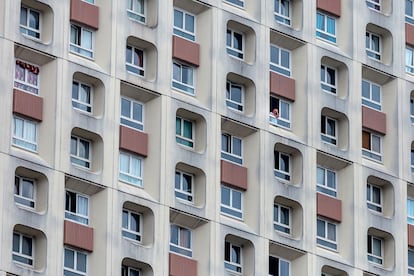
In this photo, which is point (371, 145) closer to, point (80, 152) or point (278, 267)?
point (278, 267)

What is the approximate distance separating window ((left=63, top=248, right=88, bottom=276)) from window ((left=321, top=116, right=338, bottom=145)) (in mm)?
13423

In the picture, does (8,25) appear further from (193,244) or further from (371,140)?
(371,140)

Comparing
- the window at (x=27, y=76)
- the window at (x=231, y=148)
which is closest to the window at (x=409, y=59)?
the window at (x=231, y=148)

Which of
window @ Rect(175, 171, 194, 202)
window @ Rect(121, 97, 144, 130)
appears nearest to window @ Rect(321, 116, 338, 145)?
window @ Rect(175, 171, 194, 202)

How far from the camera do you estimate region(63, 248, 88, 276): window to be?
4080 inches

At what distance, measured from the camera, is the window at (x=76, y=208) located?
104681 millimetres

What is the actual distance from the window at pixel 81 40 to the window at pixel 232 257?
8.81m

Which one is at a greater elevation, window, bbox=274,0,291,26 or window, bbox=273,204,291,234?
window, bbox=274,0,291,26

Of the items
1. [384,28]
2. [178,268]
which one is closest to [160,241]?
[178,268]

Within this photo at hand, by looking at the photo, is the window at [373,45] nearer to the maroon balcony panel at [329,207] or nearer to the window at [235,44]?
the window at [235,44]

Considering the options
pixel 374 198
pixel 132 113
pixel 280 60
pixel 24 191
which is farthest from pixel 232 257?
pixel 24 191

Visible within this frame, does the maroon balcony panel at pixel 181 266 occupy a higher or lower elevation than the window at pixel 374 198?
lower

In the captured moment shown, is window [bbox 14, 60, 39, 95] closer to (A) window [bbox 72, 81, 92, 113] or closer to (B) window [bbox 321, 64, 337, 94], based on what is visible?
(A) window [bbox 72, 81, 92, 113]

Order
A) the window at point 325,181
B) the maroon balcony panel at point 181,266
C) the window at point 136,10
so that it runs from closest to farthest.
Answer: the maroon balcony panel at point 181,266
the window at point 136,10
the window at point 325,181
